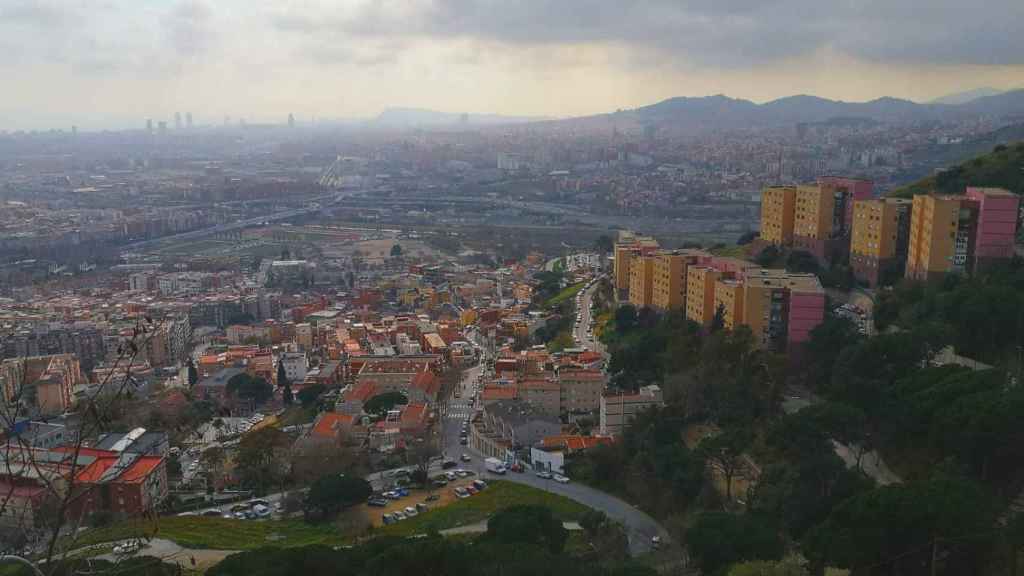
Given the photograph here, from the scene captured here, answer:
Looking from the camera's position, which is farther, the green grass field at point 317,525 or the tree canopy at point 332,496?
the tree canopy at point 332,496

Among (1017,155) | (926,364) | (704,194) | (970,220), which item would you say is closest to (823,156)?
(704,194)

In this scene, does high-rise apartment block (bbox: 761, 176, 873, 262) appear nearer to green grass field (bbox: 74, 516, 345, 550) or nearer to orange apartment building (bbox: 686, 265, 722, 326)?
orange apartment building (bbox: 686, 265, 722, 326)

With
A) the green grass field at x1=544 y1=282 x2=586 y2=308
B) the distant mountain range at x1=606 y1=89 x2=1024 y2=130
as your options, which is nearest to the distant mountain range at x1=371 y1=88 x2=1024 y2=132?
the distant mountain range at x1=606 y1=89 x2=1024 y2=130

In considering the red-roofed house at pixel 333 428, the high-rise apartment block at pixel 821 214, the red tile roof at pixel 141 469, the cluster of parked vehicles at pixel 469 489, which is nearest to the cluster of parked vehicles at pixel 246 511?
the red tile roof at pixel 141 469

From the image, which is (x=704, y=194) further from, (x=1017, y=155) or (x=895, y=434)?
(x=895, y=434)

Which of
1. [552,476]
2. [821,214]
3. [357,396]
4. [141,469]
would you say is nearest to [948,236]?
[821,214]

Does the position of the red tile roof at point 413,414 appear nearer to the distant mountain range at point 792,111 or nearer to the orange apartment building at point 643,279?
the orange apartment building at point 643,279

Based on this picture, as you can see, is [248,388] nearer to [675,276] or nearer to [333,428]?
[333,428]
